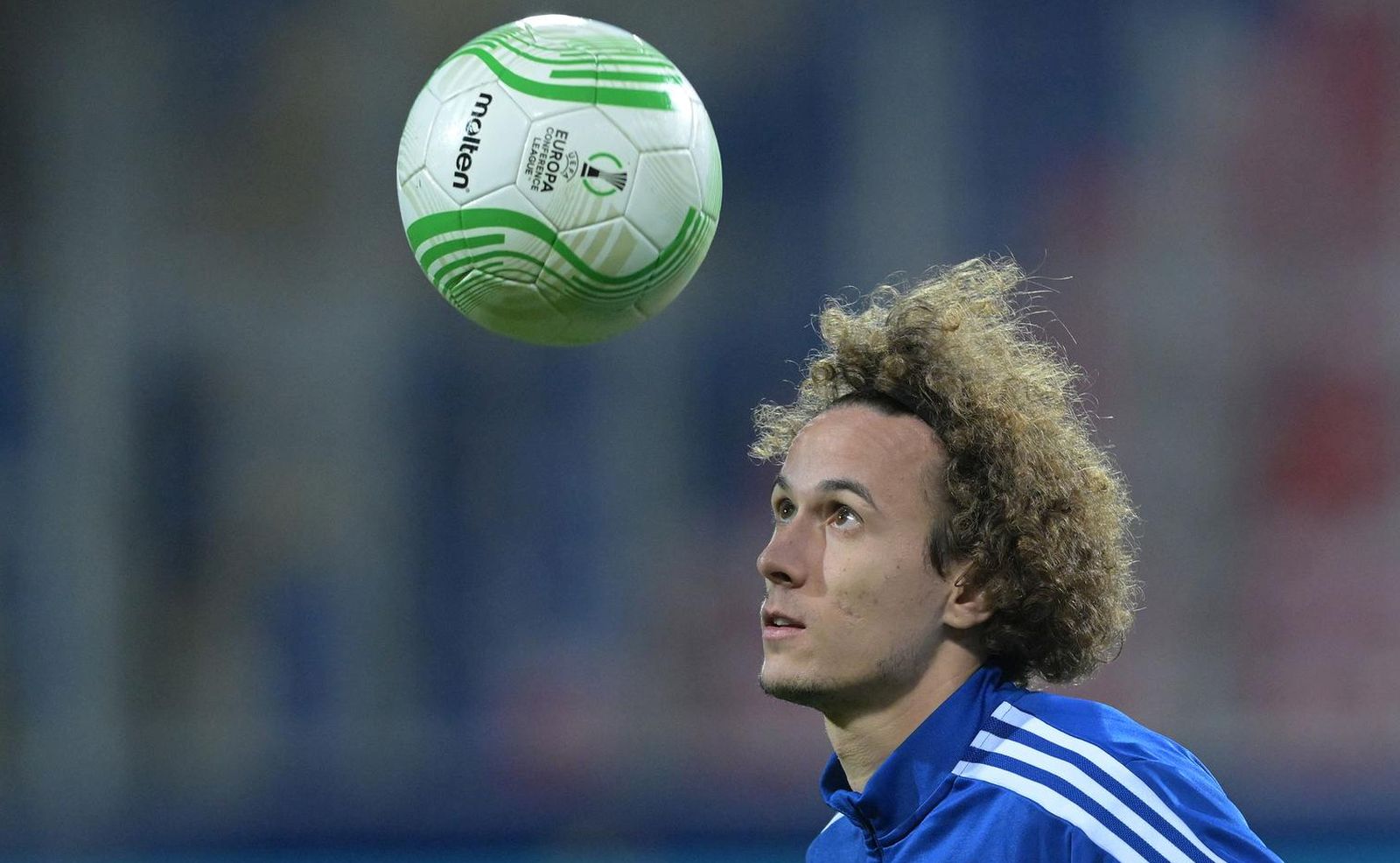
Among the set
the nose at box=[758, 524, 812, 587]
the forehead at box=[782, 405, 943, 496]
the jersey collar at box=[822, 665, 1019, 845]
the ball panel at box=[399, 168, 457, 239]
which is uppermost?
the ball panel at box=[399, 168, 457, 239]

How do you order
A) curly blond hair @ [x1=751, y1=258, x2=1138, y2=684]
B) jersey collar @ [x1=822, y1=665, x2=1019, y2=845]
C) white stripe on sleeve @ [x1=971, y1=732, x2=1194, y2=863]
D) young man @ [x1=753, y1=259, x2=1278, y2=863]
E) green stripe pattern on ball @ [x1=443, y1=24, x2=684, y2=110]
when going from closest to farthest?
white stripe on sleeve @ [x1=971, y1=732, x2=1194, y2=863] < young man @ [x1=753, y1=259, x2=1278, y2=863] < jersey collar @ [x1=822, y1=665, x2=1019, y2=845] < green stripe pattern on ball @ [x1=443, y1=24, x2=684, y2=110] < curly blond hair @ [x1=751, y1=258, x2=1138, y2=684]

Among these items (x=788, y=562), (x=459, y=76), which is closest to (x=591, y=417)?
(x=459, y=76)

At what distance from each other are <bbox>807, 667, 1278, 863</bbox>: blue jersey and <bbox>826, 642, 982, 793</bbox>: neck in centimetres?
5

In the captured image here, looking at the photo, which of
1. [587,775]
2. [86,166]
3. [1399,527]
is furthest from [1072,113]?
[86,166]

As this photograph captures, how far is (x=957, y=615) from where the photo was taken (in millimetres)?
3254

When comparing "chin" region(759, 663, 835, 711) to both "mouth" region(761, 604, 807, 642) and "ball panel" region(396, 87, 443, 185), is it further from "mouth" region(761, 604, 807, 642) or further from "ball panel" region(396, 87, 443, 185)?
"ball panel" region(396, 87, 443, 185)

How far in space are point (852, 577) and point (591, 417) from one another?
219 inches

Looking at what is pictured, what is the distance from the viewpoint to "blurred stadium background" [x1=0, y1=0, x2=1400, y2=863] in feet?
26.3

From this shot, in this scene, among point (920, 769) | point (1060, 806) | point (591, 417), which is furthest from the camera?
point (591, 417)

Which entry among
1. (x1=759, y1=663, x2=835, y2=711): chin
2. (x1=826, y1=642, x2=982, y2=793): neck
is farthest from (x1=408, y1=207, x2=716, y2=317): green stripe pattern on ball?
(x1=826, y1=642, x2=982, y2=793): neck

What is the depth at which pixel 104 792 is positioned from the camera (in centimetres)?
793

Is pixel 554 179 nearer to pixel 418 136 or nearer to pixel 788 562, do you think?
pixel 418 136

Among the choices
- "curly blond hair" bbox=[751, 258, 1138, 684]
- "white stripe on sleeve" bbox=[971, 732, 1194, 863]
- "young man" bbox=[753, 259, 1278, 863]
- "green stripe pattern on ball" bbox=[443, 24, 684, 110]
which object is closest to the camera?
"white stripe on sleeve" bbox=[971, 732, 1194, 863]

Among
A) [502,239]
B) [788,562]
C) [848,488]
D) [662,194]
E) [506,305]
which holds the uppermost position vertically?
[662,194]
